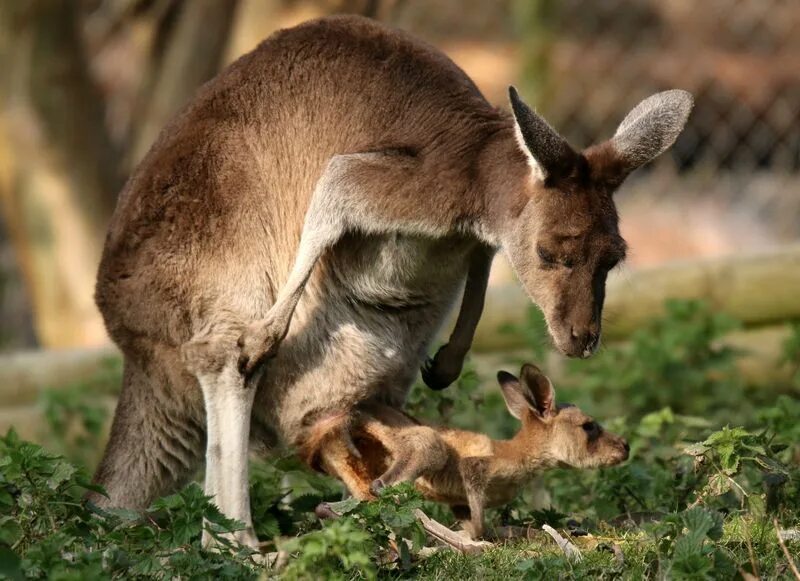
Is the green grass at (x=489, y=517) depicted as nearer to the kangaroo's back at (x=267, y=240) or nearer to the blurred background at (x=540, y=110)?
the kangaroo's back at (x=267, y=240)

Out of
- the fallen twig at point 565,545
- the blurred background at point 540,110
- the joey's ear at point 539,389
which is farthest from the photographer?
the blurred background at point 540,110

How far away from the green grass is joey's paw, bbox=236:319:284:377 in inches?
13.8

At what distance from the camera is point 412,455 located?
4207mm

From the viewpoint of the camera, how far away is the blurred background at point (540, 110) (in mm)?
7484

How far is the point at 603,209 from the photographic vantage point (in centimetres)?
409

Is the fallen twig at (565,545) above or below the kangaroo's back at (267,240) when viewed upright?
below

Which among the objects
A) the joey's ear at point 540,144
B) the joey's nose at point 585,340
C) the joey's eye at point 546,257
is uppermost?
the joey's ear at point 540,144

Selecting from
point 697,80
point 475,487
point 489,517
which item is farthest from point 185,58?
point 475,487

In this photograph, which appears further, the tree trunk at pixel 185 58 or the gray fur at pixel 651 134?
the tree trunk at pixel 185 58

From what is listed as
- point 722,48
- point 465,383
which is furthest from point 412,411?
point 722,48

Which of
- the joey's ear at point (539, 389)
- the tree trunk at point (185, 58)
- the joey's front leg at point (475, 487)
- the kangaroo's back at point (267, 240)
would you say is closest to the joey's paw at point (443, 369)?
the kangaroo's back at point (267, 240)

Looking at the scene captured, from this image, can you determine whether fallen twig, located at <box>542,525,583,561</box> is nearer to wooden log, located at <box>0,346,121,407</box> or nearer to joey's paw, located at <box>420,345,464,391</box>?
joey's paw, located at <box>420,345,464,391</box>

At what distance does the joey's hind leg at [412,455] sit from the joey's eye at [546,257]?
24.8 inches

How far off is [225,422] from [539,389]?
970 mm
